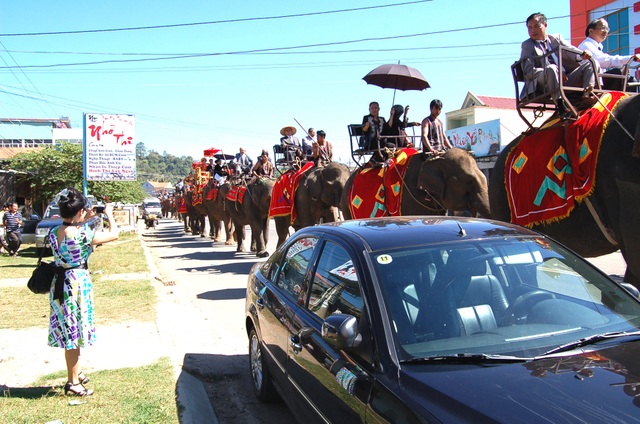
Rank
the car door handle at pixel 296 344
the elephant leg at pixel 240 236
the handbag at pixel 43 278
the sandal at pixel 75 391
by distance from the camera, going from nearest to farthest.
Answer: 1. the car door handle at pixel 296 344
2. the sandal at pixel 75 391
3. the handbag at pixel 43 278
4. the elephant leg at pixel 240 236

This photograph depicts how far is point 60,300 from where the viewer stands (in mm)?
4590

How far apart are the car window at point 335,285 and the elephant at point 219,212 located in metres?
15.8

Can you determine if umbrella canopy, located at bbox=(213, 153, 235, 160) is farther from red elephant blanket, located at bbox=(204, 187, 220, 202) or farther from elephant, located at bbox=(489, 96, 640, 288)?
elephant, located at bbox=(489, 96, 640, 288)

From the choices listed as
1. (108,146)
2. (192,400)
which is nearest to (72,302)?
(192,400)

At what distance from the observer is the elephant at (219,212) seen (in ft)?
64.8

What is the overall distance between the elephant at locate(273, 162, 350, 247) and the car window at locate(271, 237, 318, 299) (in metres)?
7.06

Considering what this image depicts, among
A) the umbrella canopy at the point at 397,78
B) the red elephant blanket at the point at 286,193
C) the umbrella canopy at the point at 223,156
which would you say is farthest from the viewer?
the umbrella canopy at the point at 223,156

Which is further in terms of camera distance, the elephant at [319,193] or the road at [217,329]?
the elephant at [319,193]

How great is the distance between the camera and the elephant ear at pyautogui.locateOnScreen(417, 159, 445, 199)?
333 inches

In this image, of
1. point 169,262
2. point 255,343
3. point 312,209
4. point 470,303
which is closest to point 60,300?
point 255,343

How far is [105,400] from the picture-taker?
4.42 metres

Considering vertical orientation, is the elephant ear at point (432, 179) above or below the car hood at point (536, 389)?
above

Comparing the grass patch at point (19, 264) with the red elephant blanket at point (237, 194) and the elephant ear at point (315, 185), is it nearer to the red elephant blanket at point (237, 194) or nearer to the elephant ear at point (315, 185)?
the red elephant blanket at point (237, 194)

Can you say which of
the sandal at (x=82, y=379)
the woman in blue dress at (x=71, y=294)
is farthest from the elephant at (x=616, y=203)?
the sandal at (x=82, y=379)
